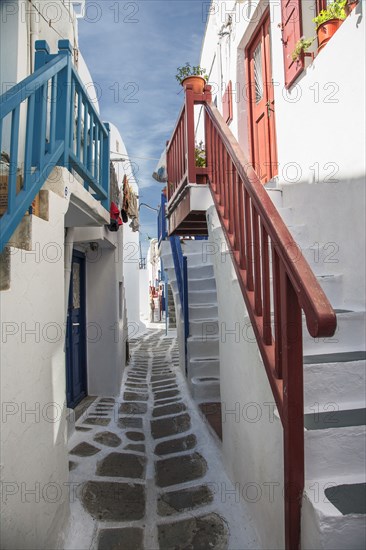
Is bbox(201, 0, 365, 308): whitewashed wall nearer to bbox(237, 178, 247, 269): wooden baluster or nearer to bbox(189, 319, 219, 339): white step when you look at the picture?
bbox(237, 178, 247, 269): wooden baluster

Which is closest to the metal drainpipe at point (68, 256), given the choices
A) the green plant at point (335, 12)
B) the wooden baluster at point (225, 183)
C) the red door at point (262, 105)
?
the wooden baluster at point (225, 183)

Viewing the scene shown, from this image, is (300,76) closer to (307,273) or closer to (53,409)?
(307,273)

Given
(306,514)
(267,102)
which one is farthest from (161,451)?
(267,102)

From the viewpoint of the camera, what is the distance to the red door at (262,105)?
4812 millimetres

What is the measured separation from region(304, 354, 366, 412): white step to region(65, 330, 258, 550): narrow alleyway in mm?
1163

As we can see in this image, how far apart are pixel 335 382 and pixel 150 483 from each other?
216 cm

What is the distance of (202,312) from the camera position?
580cm

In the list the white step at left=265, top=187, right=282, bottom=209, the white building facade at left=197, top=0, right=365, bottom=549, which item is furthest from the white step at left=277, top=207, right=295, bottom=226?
the white step at left=265, top=187, right=282, bottom=209

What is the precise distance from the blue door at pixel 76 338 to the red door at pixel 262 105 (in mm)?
3172

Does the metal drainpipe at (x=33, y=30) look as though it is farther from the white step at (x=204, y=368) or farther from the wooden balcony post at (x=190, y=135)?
the white step at (x=204, y=368)

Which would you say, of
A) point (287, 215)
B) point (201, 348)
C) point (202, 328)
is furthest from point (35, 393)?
point (202, 328)

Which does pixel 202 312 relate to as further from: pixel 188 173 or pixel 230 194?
pixel 230 194

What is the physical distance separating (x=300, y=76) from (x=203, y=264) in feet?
11.2

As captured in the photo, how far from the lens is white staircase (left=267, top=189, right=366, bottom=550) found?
1501 mm
